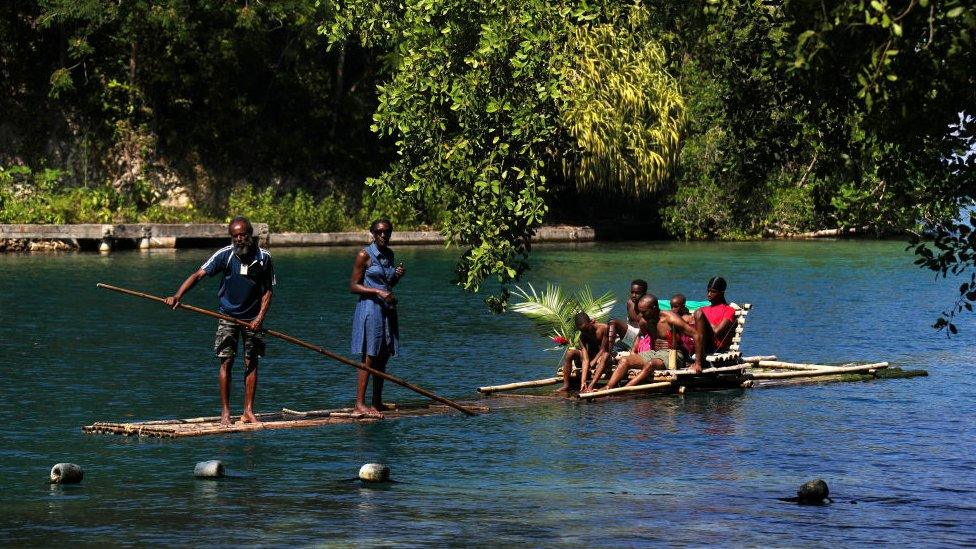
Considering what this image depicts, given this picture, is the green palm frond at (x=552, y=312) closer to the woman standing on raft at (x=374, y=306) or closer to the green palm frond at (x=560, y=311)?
the green palm frond at (x=560, y=311)

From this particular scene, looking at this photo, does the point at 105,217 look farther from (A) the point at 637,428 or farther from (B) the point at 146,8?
(A) the point at 637,428

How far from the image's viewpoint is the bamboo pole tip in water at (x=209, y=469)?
13.9 metres

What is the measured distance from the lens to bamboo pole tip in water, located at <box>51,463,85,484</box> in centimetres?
1359

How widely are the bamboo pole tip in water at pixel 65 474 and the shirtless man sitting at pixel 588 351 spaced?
726 centimetres

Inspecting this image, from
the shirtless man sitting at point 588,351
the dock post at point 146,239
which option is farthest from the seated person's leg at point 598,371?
the dock post at point 146,239

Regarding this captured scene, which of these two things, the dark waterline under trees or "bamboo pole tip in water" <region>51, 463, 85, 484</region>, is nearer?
"bamboo pole tip in water" <region>51, 463, 85, 484</region>

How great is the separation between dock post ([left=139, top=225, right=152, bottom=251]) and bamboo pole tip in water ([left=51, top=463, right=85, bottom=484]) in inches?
1393

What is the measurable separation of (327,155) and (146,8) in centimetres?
1048

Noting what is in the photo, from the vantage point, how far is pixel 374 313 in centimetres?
1719

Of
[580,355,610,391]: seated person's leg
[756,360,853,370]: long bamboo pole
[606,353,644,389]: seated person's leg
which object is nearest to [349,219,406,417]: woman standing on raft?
[580,355,610,391]: seated person's leg

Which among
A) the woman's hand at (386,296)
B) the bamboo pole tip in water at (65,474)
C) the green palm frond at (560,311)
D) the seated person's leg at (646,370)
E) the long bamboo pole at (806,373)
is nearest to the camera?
the bamboo pole tip in water at (65,474)

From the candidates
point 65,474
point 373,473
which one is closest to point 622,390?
point 373,473

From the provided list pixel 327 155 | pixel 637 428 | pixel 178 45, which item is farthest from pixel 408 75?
pixel 327 155

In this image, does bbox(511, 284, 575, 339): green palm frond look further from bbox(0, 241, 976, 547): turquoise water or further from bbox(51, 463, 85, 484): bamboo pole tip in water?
bbox(51, 463, 85, 484): bamboo pole tip in water
